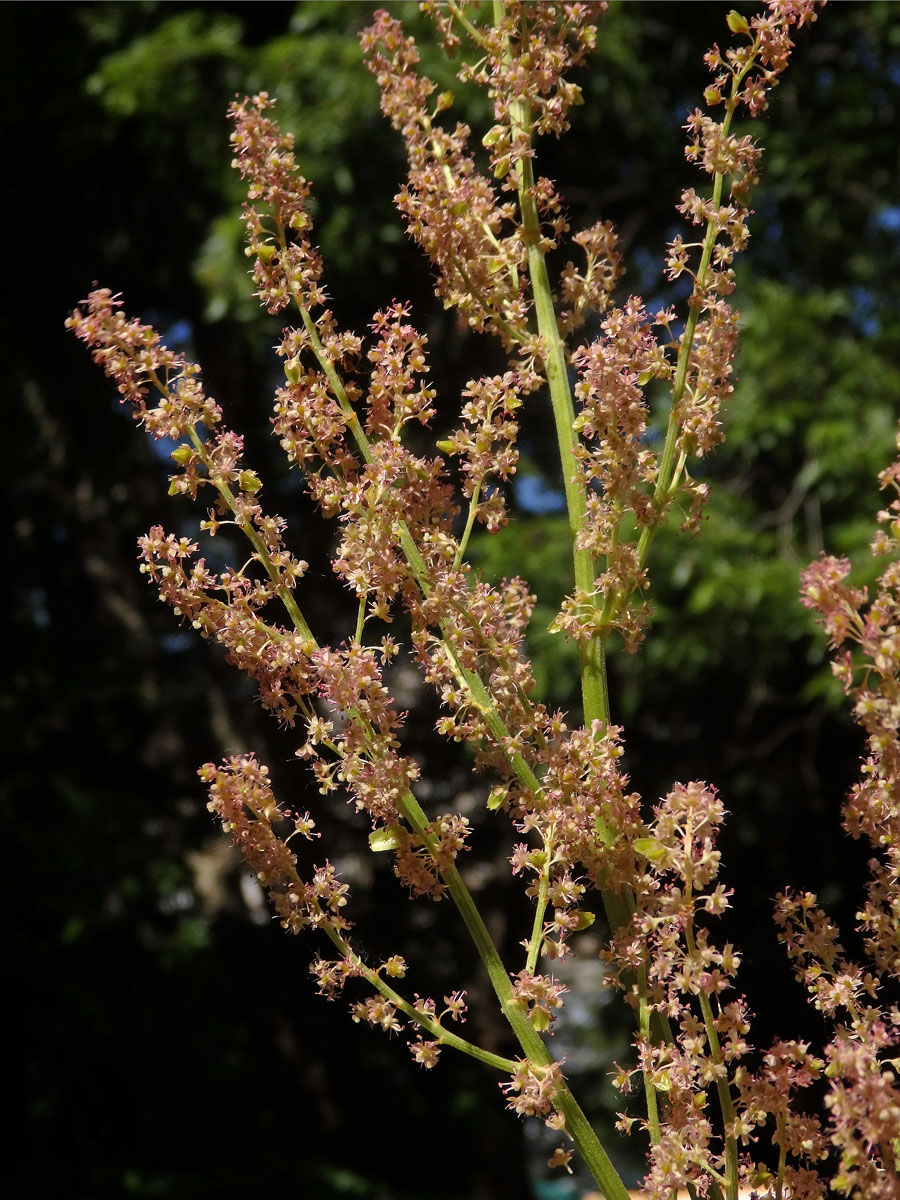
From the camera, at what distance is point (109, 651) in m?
3.81

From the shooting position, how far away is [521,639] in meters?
0.73

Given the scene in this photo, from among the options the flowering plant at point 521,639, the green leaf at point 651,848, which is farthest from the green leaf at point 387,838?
the green leaf at point 651,848

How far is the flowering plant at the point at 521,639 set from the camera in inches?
24.7

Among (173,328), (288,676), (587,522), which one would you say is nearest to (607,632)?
(587,522)

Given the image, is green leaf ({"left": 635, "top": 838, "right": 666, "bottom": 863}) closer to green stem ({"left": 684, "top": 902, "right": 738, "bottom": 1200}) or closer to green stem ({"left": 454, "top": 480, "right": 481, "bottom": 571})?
green stem ({"left": 684, "top": 902, "right": 738, "bottom": 1200})

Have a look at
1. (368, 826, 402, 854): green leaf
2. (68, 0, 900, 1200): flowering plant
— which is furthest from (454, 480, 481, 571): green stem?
(368, 826, 402, 854): green leaf

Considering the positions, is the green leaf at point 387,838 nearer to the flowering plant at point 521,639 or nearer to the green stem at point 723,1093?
the flowering plant at point 521,639

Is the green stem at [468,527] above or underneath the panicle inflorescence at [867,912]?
above

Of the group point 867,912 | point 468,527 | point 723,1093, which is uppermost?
point 468,527

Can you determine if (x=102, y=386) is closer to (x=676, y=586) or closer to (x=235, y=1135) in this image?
(x=676, y=586)

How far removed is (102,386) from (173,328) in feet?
0.97

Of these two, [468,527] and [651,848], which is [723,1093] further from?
[468,527]

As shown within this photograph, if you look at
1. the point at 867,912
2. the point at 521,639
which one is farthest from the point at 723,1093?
the point at 521,639

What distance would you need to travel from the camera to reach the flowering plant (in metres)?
0.63
